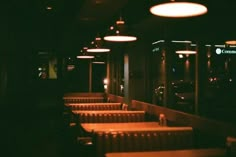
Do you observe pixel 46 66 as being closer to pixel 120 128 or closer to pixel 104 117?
pixel 104 117

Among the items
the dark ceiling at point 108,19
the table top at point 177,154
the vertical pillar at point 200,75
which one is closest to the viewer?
the table top at point 177,154

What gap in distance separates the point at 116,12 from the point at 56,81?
38.7ft

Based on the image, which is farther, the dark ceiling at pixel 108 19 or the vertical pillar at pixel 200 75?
the vertical pillar at pixel 200 75

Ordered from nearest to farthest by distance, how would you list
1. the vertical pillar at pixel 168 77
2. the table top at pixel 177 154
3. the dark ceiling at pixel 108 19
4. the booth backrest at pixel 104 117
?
1. the table top at pixel 177 154
2. the dark ceiling at pixel 108 19
3. the booth backrest at pixel 104 117
4. the vertical pillar at pixel 168 77

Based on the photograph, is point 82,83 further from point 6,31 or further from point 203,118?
point 203,118

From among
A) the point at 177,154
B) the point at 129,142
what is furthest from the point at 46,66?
the point at 177,154

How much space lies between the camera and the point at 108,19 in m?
8.30

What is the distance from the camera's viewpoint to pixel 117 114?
6770 mm

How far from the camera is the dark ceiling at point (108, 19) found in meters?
5.40

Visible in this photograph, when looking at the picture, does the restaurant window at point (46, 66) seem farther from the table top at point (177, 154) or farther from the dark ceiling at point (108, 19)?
the table top at point (177, 154)

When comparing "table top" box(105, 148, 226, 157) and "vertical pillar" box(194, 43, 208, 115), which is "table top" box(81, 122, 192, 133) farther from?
"table top" box(105, 148, 226, 157)

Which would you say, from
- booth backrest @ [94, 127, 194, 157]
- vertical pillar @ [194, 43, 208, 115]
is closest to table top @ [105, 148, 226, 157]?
booth backrest @ [94, 127, 194, 157]

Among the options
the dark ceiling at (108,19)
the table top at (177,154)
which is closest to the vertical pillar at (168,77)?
the dark ceiling at (108,19)

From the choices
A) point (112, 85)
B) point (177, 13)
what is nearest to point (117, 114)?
point (177, 13)
